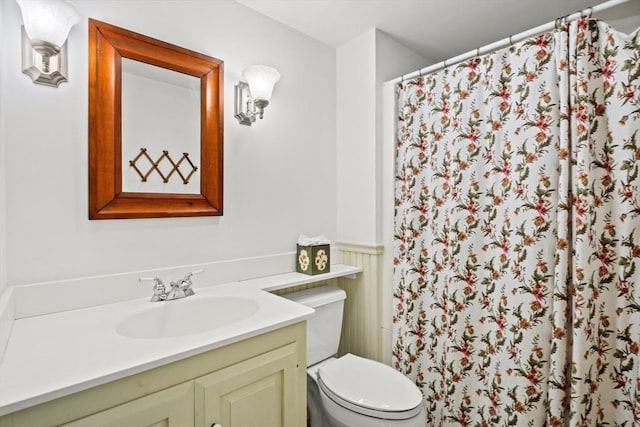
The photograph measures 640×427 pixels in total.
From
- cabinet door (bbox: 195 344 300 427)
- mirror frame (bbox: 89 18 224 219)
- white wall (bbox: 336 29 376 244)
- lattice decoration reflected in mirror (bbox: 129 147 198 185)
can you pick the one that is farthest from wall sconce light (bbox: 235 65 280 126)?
cabinet door (bbox: 195 344 300 427)

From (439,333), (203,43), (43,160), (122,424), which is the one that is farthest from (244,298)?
(203,43)

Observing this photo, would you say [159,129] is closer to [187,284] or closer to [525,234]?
[187,284]

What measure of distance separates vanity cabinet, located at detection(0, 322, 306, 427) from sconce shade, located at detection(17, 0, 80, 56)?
1083 mm

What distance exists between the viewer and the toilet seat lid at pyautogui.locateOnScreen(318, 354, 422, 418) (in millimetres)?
1347

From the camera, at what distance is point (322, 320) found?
Answer: 177 centimetres

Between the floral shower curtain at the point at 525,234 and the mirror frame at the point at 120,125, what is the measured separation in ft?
3.40

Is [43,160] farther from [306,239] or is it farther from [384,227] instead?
[384,227]

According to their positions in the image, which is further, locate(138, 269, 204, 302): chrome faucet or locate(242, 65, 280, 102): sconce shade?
locate(242, 65, 280, 102): sconce shade

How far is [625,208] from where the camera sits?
1.18 m

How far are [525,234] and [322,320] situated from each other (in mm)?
1060

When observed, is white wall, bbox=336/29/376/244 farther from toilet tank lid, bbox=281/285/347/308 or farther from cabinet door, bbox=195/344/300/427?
cabinet door, bbox=195/344/300/427

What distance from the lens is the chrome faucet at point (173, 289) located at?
4.38 feet

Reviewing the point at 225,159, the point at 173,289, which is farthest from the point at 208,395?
the point at 225,159

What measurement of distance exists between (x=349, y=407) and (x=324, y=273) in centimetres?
69
